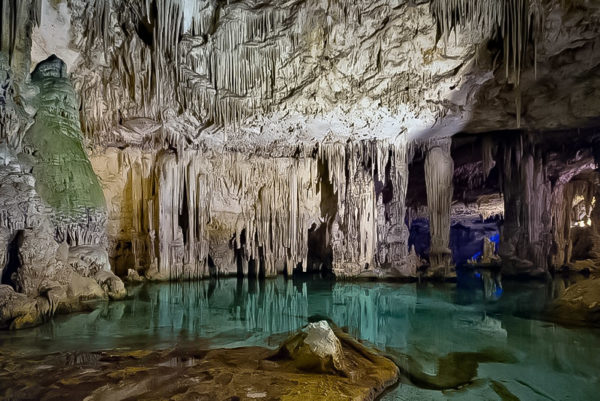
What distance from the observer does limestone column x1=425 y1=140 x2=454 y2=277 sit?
10742 millimetres

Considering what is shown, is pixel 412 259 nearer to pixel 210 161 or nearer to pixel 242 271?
pixel 242 271

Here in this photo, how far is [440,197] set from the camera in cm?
1083

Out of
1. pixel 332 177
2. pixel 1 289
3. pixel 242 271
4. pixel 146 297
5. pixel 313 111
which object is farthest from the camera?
pixel 242 271

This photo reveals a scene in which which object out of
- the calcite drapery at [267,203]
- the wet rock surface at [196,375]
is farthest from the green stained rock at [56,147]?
the wet rock surface at [196,375]

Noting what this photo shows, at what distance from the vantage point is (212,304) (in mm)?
7598

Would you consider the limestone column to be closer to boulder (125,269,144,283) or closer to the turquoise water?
the turquoise water

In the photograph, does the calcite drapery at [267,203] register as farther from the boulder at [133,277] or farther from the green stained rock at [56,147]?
the green stained rock at [56,147]

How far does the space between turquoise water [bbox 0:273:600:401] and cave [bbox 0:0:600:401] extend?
5 centimetres

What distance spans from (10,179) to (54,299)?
2.26 m

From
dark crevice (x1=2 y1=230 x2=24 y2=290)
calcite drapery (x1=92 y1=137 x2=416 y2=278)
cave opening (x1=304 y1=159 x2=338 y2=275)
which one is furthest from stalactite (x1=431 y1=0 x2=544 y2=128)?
dark crevice (x1=2 y1=230 x2=24 y2=290)

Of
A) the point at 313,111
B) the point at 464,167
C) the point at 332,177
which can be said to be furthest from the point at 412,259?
the point at 313,111

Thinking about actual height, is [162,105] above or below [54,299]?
above

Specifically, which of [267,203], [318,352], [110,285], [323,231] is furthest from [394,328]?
[323,231]

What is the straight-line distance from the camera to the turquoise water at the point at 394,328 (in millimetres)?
3607
